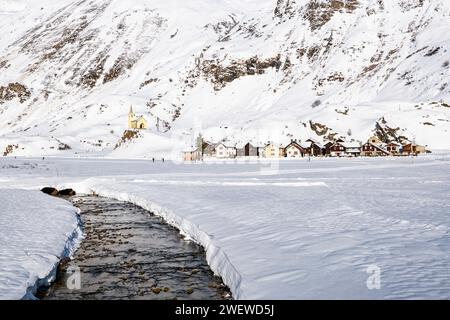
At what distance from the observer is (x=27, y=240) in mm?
17250

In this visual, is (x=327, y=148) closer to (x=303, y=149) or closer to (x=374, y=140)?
(x=303, y=149)

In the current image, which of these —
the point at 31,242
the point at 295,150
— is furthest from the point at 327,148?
the point at 31,242

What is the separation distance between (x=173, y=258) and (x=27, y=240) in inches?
215

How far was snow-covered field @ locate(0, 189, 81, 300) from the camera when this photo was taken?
1245 cm

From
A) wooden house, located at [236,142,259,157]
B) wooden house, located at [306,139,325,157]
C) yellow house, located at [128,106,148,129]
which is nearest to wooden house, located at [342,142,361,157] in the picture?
wooden house, located at [306,139,325,157]

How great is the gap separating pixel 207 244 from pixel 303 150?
113 m

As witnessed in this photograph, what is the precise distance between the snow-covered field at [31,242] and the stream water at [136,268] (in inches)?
20.5

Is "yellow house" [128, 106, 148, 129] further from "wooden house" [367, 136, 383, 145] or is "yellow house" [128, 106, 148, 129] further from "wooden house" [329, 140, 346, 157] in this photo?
"wooden house" [367, 136, 383, 145]

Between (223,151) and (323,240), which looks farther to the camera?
(223,151)

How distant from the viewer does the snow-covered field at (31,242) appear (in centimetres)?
1245

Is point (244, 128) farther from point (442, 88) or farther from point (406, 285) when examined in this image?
point (406, 285)

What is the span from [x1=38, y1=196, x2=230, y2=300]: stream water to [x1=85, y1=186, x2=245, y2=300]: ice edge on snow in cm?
27

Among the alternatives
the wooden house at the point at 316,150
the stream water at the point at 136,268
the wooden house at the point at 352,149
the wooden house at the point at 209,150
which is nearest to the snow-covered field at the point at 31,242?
the stream water at the point at 136,268

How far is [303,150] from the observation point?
128 m
